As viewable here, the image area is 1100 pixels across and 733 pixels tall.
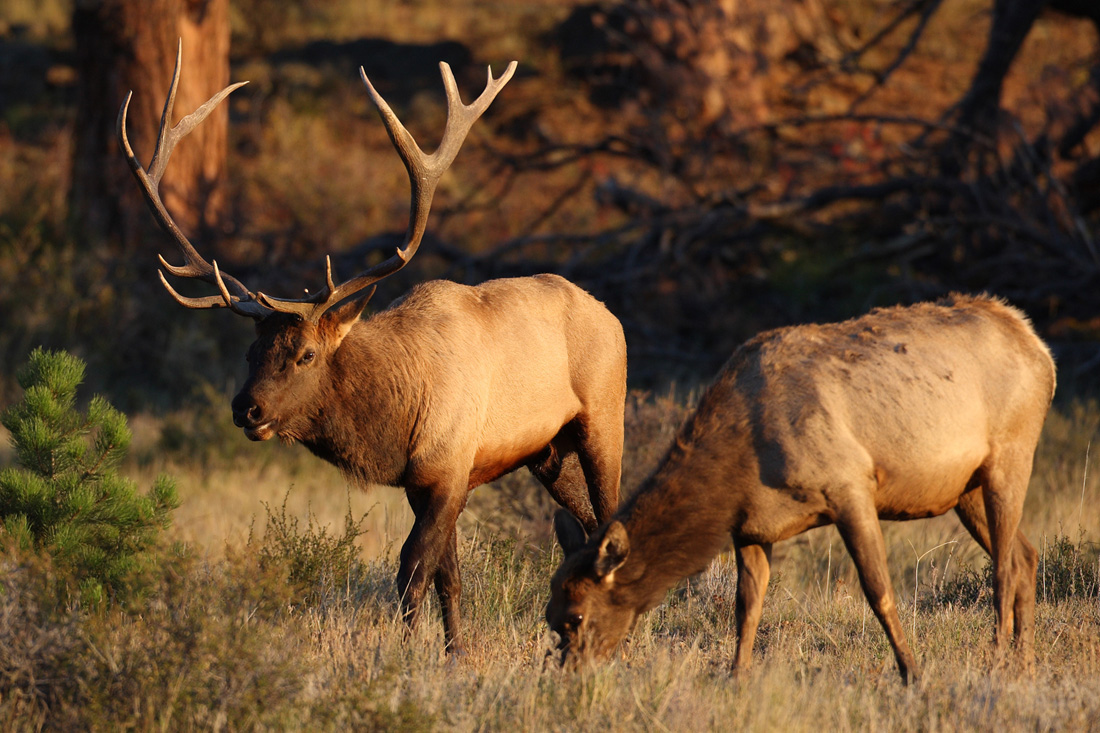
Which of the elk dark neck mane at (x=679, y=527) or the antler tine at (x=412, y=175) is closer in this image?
the elk dark neck mane at (x=679, y=527)

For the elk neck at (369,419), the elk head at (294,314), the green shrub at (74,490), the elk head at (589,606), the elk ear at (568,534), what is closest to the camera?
the elk head at (589,606)

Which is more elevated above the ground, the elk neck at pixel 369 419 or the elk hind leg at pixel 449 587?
the elk neck at pixel 369 419

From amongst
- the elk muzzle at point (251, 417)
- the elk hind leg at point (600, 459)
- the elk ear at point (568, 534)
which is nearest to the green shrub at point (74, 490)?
the elk muzzle at point (251, 417)

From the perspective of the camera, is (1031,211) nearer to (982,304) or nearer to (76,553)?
(982,304)

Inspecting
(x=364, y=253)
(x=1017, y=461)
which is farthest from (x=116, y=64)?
(x=1017, y=461)

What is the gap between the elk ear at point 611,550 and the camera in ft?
15.4

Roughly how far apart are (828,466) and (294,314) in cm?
279

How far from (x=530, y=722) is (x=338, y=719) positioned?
755 mm

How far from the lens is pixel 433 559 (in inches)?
220

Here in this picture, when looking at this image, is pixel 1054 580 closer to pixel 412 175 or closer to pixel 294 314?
pixel 412 175

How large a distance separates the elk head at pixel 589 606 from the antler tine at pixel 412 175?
1.88 metres

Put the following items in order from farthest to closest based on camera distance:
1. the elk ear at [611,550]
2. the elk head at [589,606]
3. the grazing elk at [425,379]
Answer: the grazing elk at [425,379], the elk head at [589,606], the elk ear at [611,550]

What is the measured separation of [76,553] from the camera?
5.38 meters

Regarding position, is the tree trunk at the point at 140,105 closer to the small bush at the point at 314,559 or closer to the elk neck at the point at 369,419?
the small bush at the point at 314,559
